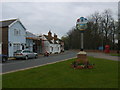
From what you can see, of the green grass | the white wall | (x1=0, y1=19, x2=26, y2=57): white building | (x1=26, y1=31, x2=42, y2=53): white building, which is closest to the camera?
the green grass

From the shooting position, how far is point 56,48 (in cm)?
5425

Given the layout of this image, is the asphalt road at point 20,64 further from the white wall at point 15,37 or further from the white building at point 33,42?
the white building at point 33,42

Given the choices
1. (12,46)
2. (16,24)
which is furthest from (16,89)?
(16,24)

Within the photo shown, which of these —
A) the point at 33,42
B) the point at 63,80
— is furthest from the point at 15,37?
the point at 63,80

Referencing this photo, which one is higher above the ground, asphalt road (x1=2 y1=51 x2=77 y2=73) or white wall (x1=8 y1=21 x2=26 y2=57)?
white wall (x1=8 y1=21 x2=26 y2=57)

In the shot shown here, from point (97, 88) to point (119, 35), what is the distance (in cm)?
3646

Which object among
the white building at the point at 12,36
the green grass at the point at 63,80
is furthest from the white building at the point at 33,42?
the green grass at the point at 63,80

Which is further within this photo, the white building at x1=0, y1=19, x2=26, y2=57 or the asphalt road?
the white building at x1=0, y1=19, x2=26, y2=57

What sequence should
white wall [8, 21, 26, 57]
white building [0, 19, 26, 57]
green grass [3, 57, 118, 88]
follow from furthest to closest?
white wall [8, 21, 26, 57], white building [0, 19, 26, 57], green grass [3, 57, 118, 88]

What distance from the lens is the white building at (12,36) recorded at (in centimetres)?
2867

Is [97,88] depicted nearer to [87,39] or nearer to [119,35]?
[119,35]

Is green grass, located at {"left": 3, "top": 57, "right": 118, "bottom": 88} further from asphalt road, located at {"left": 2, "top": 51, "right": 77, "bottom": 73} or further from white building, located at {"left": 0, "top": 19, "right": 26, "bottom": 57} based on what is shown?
white building, located at {"left": 0, "top": 19, "right": 26, "bottom": 57}

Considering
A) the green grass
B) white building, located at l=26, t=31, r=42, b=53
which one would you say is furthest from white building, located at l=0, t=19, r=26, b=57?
the green grass

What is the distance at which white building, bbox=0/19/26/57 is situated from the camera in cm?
2867
